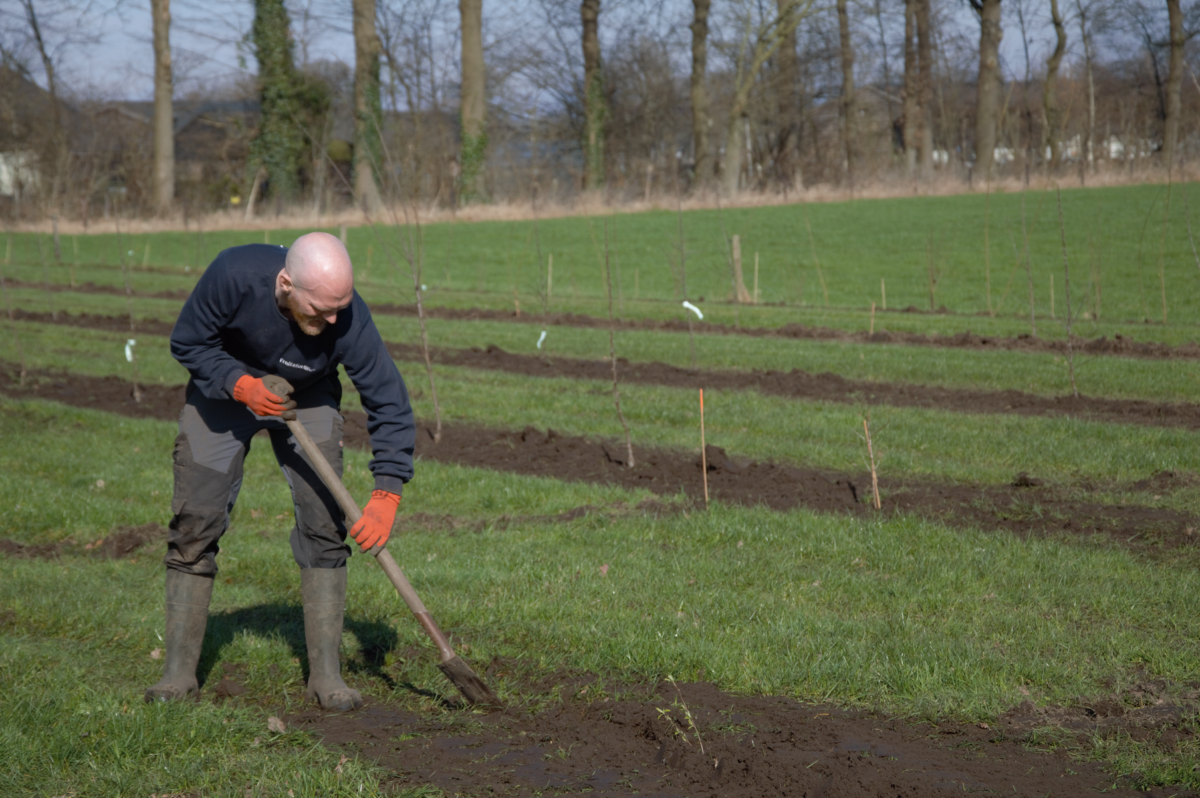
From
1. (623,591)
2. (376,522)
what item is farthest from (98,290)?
(376,522)

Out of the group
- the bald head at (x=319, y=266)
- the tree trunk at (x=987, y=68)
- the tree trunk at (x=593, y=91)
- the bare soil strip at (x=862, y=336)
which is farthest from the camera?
the tree trunk at (x=593, y=91)

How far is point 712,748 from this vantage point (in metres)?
3.48

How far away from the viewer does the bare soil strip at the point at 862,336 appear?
12.5 metres

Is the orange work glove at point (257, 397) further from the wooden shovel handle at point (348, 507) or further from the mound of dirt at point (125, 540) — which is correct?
the mound of dirt at point (125, 540)

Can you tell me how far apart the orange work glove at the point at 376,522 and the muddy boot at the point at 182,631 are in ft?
2.50

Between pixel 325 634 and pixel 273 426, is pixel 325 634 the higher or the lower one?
the lower one

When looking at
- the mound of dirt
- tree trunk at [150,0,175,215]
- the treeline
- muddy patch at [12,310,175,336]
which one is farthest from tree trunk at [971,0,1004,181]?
the mound of dirt

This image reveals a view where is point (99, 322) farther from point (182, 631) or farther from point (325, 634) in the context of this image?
point (325, 634)

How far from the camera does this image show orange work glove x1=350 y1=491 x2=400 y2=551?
3.69 meters

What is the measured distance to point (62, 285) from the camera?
24.6 m

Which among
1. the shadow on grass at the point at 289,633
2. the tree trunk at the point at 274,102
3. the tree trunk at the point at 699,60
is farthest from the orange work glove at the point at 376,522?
the tree trunk at the point at 274,102

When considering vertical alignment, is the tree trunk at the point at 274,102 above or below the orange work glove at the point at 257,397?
above

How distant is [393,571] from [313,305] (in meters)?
1.07

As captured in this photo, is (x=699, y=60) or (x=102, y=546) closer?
(x=102, y=546)
